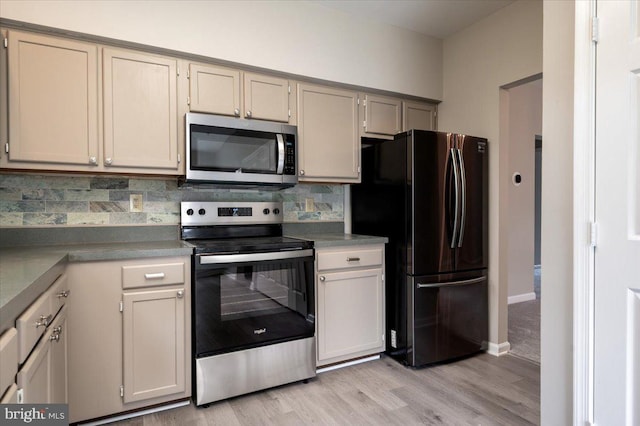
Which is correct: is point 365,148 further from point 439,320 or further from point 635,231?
point 635,231

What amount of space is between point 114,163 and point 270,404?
5.60ft

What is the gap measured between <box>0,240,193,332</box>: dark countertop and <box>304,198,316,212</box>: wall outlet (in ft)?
3.59

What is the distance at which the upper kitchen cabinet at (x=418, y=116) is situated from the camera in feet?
10.8

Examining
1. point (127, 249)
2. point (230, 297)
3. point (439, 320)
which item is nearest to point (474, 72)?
point (439, 320)

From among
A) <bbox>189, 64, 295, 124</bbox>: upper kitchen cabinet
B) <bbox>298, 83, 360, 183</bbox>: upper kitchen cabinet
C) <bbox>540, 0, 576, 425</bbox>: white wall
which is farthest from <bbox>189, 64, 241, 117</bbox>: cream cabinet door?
<bbox>540, 0, 576, 425</bbox>: white wall

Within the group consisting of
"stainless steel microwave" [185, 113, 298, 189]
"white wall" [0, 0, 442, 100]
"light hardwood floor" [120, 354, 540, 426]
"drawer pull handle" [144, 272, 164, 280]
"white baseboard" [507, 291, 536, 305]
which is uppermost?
"white wall" [0, 0, 442, 100]

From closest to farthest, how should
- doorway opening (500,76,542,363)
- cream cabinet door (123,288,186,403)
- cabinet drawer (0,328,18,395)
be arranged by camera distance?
cabinet drawer (0,328,18,395) → cream cabinet door (123,288,186,403) → doorway opening (500,76,542,363)

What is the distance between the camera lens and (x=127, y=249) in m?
2.00

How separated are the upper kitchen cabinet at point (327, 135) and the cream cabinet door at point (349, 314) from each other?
783 millimetres

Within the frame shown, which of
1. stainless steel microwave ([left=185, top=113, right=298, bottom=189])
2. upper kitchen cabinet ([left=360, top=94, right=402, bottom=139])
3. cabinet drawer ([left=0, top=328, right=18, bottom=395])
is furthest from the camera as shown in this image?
upper kitchen cabinet ([left=360, top=94, right=402, bottom=139])

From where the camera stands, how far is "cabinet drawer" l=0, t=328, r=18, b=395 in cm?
92

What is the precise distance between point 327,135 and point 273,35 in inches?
31.7

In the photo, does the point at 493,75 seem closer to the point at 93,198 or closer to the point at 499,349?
the point at 499,349

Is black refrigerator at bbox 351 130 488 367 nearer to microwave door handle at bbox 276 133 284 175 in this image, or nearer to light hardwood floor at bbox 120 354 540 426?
light hardwood floor at bbox 120 354 540 426
